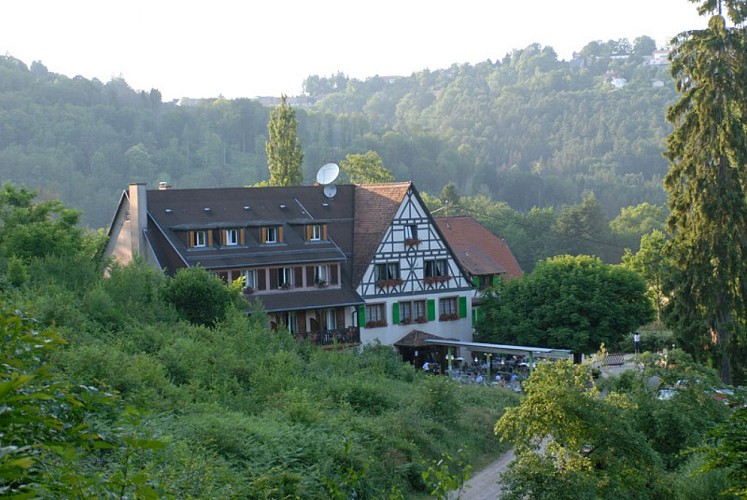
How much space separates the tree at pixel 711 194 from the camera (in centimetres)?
3909

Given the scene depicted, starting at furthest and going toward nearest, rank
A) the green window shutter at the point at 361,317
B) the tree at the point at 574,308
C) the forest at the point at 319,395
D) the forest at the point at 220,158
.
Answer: the forest at the point at 220,158 → the green window shutter at the point at 361,317 → the tree at the point at 574,308 → the forest at the point at 319,395

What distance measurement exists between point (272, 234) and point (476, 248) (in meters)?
14.4

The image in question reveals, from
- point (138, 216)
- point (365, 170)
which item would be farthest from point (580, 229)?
point (138, 216)

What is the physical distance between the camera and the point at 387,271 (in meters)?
48.0

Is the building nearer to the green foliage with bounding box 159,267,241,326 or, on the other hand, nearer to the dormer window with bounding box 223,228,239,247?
the dormer window with bounding box 223,228,239,247

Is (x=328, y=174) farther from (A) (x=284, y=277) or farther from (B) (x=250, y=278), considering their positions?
(B) (x=250, y=278)

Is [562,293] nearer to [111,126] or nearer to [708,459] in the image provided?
[708,459]

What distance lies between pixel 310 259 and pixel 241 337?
1451 centimetres

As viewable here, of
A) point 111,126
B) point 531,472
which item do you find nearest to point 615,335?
point 531,472

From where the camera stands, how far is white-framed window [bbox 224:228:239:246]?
44094 mm

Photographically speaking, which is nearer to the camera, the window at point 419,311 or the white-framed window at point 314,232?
the white-framed window at point 314,232

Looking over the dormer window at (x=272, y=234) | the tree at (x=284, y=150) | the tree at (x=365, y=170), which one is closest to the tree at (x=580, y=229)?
the tree at (x=365, y=170)

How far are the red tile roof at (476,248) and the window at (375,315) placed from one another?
6.75 metres

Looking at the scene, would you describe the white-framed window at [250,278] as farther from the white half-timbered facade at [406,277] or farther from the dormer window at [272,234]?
the white half-timbered facade at [406,277]
